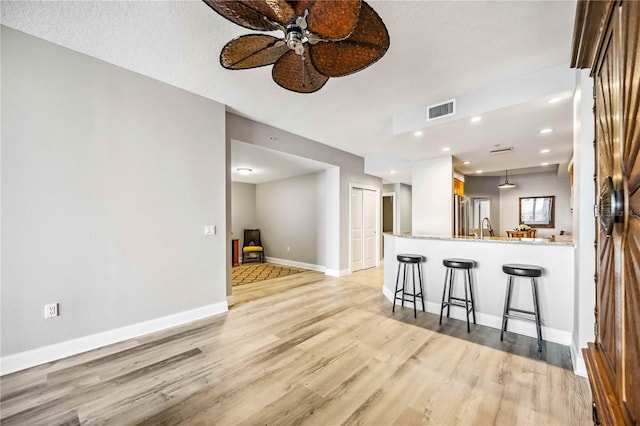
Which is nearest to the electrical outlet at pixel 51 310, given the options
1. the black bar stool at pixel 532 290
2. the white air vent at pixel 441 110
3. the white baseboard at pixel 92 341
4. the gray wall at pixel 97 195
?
the gray wall at pixel 97 195

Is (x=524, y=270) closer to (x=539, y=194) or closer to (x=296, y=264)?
(x=296, y=264)

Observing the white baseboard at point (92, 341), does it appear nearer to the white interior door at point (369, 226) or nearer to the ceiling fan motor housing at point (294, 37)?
the ceiling fan motor housing at point (294, 37)

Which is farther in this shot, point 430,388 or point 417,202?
point 417,202

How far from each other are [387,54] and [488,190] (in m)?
7.46

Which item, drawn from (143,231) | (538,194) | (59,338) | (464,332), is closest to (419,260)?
(464,332)

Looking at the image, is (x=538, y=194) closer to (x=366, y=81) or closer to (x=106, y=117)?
(x=366, y=81)

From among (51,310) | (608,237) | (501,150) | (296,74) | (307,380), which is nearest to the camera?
(608,237)

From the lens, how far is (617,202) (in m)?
0.72

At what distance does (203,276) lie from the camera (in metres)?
3.53

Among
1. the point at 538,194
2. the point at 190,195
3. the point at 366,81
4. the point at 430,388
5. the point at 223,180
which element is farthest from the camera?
the point at 538,194

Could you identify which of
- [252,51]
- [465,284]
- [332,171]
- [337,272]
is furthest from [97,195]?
[337,272]

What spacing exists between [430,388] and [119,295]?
3075mm

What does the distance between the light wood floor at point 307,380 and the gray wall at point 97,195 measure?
0.50 meters

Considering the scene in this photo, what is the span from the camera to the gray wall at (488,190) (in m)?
8.30
